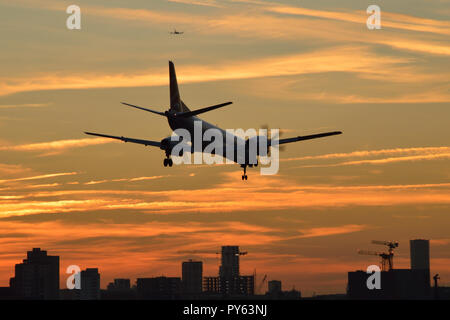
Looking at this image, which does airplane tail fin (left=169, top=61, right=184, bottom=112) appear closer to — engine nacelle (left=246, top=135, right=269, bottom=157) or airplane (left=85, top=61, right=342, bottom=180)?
airplane (left=85, top=61, right=342, bottom=180)

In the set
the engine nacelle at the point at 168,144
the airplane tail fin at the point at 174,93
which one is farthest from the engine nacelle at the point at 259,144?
the engine nacelle at the point at 168,144

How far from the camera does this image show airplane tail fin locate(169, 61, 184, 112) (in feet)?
606

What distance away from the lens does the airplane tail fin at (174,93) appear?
606 feet

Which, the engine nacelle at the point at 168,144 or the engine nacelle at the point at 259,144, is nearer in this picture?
the engine nacelle at the point at 168,144

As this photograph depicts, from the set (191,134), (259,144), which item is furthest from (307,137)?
(191,134)

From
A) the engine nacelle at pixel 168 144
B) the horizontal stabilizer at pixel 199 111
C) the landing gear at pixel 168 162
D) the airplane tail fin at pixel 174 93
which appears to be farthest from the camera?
the airplane tail fin at pixel 174 93

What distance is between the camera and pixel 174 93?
188000mm

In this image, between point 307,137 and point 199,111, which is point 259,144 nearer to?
point 307,137

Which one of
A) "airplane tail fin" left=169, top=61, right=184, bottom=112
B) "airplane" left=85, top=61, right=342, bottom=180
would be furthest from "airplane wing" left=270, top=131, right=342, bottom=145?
"airplane tail fin" left=169, top=61, right=184, bottom=112

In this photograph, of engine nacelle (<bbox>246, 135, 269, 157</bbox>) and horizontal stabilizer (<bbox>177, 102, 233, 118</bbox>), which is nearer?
horizontal stabilizer (<bbox>177, 102, 233, 118</bbox>)

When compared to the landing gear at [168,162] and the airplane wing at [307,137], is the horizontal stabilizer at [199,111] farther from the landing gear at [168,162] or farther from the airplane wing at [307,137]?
the airplane wing at [307,137]
